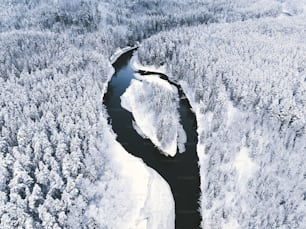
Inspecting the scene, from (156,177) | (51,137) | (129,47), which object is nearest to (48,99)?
(51,137)

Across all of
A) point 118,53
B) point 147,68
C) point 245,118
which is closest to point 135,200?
point 245,118

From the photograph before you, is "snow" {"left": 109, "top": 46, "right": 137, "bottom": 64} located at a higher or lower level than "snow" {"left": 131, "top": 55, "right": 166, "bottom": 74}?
higher

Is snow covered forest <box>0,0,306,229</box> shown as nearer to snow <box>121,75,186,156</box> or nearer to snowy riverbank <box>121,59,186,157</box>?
snowy riverbank <box>121,59,186,157</box>

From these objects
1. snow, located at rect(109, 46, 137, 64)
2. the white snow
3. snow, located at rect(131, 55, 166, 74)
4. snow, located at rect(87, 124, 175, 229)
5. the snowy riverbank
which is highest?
snow, located at rect(109, 46, 137, 64)

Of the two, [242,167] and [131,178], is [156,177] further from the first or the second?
[242,167]

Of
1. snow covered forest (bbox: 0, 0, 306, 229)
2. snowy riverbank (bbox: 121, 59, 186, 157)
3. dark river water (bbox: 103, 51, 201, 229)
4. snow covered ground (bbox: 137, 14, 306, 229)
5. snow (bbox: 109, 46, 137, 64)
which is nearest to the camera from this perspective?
snow covered forest (bbox: 0, 0, 306, 229)

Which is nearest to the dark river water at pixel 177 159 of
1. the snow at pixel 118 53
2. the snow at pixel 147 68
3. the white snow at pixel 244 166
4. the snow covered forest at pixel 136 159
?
the snow covered forest at pixel 136 159

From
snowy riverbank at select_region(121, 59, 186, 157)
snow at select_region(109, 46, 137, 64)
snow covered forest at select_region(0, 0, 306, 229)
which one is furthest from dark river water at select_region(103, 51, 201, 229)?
snow at select_region(109, 46, 137, 64)
